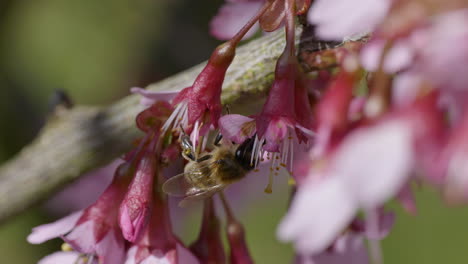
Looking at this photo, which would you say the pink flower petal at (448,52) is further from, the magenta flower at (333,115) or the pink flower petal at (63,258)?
the pink flower petal at (63,258)

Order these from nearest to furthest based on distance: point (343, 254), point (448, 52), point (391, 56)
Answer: point (448, 52)
point (391, 56)
point (343, 254)

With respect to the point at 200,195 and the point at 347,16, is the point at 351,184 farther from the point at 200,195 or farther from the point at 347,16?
the point at 200,195

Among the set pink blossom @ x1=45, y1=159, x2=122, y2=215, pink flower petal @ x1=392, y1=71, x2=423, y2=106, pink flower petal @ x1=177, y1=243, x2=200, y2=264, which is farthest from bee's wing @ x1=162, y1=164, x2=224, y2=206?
pink blossom @ x1=45, y1=159, x2=122, y2=215

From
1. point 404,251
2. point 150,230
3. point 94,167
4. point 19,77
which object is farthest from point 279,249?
point 150,230

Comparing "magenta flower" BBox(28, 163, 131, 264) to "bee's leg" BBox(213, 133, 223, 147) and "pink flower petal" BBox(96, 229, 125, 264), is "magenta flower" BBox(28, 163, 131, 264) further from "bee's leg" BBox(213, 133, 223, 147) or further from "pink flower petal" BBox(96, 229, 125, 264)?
"bee's leg" BBox(213, 133, 223, 147)

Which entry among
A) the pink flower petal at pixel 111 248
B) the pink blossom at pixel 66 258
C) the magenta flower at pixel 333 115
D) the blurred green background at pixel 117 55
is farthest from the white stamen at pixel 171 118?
the blurred green background at pixel 117 55

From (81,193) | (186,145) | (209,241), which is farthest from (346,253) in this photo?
(81,193)
